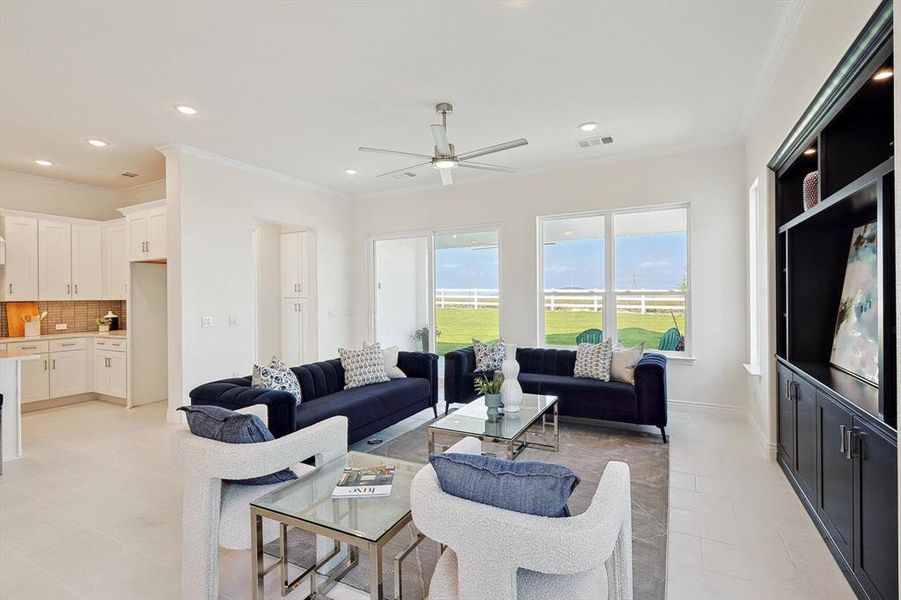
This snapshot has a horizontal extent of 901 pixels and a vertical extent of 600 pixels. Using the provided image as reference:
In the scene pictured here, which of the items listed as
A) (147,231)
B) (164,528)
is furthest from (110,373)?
(164,528)

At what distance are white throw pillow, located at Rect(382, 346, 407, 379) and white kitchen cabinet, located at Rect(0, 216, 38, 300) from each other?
461 cm

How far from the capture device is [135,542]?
252cm

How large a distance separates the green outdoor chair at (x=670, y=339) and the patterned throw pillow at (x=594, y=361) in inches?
38.8

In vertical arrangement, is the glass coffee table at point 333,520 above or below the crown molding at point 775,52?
below

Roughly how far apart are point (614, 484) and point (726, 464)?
270 centimetres

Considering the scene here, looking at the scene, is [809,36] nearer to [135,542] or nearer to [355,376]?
[355,376]

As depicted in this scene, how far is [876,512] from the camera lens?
5.95 feet

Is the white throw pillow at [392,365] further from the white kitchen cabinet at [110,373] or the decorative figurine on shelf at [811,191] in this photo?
the decorative figurine on shelf at [811,191]

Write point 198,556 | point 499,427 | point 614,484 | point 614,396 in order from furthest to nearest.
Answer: point 614,396, point 499,427, point 198,556, point 614,484

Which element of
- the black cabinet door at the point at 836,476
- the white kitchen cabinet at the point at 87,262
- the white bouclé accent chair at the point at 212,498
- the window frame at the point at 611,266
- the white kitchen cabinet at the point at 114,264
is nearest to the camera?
the white bouclé accent chair at the point at 212,498

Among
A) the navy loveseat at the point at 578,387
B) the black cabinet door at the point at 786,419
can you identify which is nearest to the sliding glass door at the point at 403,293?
the navy loveseat at the point at 578,387

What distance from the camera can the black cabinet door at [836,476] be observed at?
6.86 feet

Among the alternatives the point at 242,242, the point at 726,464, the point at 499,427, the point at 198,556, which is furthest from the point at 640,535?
the point at 242,242

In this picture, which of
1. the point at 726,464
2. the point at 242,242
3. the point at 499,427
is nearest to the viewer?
the point at 499,427
